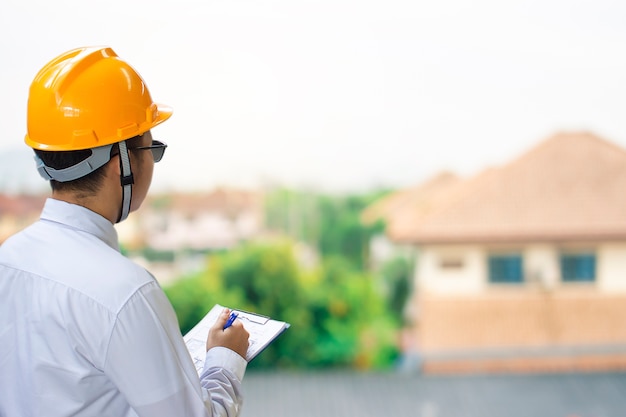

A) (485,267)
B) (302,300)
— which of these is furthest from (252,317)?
(485,267)

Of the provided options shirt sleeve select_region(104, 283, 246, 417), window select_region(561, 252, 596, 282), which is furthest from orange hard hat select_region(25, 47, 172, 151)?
window select_region(561, 252, 596, 282)

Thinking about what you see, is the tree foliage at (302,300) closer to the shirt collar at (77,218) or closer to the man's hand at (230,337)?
the man's hand at (230,337)

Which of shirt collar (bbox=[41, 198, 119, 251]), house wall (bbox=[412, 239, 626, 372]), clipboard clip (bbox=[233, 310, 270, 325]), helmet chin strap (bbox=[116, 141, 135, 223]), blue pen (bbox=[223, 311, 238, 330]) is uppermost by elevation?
helmet chin strap (bbox=[116, 141, 135, 223])

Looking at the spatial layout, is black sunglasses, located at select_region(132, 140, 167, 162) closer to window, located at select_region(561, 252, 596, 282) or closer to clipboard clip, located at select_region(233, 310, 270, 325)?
clipboard clip, located at select_region(233, 310, 270, 325)

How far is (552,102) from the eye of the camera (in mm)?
4910

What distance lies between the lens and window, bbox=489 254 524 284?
195 inches

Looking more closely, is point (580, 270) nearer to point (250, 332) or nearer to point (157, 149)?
point (250, 332)

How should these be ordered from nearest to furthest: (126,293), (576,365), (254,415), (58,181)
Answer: (126,293) < (58,181) < (254,415) < (576,365)

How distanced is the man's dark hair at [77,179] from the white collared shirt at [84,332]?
0.09ft

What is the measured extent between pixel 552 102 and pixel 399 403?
212cm

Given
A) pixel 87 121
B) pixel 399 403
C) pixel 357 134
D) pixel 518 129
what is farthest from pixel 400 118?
pixel 87 121

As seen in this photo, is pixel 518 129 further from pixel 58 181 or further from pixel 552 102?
pixel 58 181

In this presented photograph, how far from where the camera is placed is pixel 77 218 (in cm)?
107

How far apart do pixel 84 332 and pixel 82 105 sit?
0.33m
